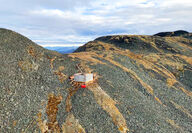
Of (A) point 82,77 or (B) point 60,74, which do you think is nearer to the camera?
(A) point 82,77

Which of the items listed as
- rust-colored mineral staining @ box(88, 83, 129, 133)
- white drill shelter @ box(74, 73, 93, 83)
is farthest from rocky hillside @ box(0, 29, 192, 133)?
white drill shelter @ box(74, 73, 93, 83)

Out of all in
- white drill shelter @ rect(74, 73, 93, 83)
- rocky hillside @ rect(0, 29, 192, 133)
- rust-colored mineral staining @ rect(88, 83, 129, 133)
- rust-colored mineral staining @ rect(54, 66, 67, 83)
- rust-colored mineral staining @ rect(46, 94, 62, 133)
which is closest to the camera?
rust-colored mineral staining @ rect(46, 94, 62, 133)

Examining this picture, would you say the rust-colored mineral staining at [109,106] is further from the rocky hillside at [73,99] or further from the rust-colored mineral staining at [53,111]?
the rust-colored mineral staining at [53,111]

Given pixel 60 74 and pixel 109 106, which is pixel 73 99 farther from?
pixel 60 74

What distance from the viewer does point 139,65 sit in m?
50.1

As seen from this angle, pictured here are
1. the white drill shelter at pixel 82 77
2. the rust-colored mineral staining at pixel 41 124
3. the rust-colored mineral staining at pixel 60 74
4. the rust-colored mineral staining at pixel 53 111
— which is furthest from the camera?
the rust-colored mineral staining at pixel 60 74

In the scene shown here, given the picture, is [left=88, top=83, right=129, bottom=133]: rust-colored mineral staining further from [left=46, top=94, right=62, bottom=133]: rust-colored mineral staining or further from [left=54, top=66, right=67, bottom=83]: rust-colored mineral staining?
[left=46, top=94, right=62, bottom=133]: rust-colored mineral staining

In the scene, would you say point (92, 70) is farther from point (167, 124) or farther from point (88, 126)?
point (167, 124)

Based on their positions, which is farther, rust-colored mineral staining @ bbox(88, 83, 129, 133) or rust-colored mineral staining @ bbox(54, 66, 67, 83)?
rust-colored mineral staining @ bbox(54, 66, 67, 83)

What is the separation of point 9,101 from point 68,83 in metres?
10.6

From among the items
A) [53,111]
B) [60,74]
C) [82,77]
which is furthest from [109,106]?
[60,74]

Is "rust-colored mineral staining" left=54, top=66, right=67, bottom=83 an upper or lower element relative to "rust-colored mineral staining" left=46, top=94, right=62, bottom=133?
upper

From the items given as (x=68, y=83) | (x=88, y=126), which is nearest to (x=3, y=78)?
(x=68, y=83)

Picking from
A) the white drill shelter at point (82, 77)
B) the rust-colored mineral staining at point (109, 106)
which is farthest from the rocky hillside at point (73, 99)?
the white drill shelter at point (82, 77)
